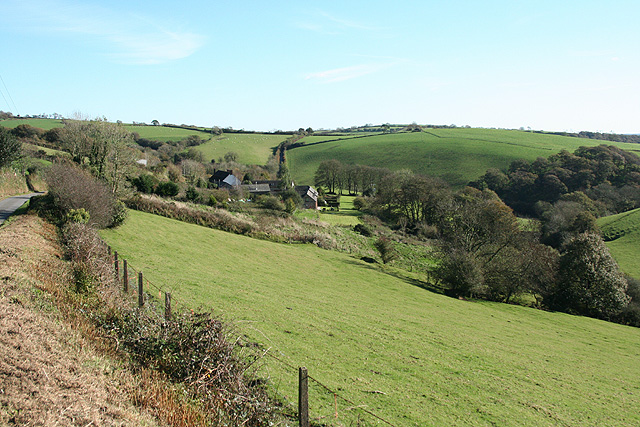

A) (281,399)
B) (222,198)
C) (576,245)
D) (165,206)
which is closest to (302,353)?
(281,399)

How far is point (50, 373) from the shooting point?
20.6 ft

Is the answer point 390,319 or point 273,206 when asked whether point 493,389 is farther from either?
point 273,206

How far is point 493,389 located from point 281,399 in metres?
7.26

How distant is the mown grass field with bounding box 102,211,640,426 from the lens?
10.0m

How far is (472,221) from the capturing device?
4109 centimetres

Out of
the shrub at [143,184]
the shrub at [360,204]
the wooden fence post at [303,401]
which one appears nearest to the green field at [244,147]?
the shrub at [360,204]

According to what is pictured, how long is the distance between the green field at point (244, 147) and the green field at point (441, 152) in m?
11.3

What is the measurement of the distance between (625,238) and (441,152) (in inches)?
2419

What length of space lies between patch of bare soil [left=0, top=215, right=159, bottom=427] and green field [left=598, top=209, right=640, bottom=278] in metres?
55.7

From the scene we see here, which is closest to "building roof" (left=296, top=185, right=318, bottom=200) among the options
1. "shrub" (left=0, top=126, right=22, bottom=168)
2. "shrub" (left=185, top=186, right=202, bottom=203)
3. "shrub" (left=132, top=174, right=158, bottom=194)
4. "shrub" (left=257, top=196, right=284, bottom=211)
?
"shrub" (left=257, top=196, right=284, bottom=211)

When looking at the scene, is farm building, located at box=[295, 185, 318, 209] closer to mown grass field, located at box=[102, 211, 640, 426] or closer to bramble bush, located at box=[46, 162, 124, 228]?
mown grass field, located at box=[102, 211, 640, 426]

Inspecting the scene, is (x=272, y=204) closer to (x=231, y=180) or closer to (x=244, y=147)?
(x=231, y=180)

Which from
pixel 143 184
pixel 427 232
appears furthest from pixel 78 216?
pixel 427 232

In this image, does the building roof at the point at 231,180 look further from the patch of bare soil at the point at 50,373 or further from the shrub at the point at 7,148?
the patch of bare soil at the point at 50,373
